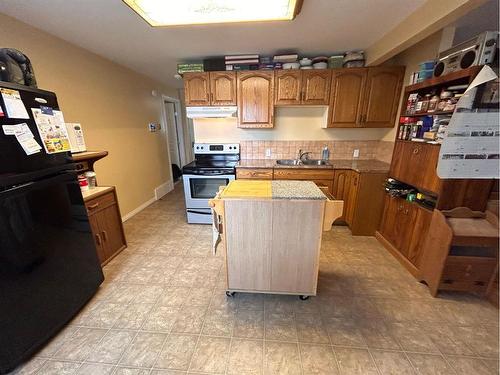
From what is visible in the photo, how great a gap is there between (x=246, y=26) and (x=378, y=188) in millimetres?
2331

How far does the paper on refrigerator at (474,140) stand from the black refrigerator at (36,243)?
229cm

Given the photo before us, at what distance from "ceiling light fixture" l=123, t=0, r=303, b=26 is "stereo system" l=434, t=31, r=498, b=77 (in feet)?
3.92

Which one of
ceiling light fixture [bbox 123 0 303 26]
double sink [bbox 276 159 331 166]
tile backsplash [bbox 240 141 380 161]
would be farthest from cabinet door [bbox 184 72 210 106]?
double sink [bbox 276 159 331 166]

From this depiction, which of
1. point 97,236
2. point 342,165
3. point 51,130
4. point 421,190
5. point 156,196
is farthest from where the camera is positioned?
point 156,196

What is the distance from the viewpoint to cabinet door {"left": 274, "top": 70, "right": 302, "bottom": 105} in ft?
8.99

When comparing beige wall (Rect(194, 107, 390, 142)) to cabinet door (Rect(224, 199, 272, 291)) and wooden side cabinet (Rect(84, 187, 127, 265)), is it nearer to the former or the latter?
wooden side cabinet (Rect(84, 187, 127, 265))

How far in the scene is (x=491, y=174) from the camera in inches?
33.7

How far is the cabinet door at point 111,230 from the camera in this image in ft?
6.91

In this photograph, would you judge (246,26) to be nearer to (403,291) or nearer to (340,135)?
(340,135)

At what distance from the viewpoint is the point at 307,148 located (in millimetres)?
3252

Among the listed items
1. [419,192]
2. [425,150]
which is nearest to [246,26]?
[425,150]

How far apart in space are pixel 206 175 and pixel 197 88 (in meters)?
1.24

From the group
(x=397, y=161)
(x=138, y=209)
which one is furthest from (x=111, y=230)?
(x=397, y=161)

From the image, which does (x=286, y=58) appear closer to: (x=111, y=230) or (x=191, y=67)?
(x=191, y=67)
